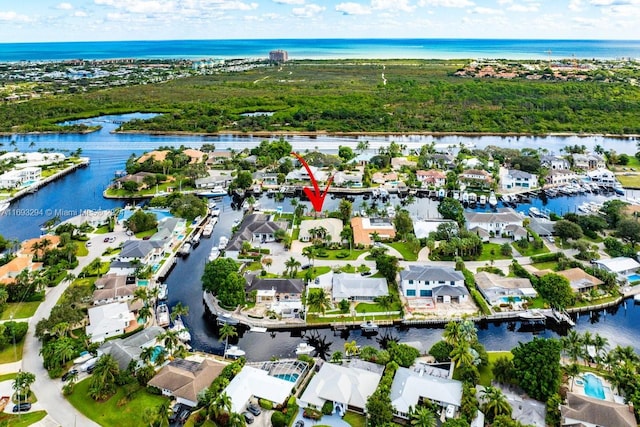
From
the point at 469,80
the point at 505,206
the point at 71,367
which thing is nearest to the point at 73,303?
the point at 71,367

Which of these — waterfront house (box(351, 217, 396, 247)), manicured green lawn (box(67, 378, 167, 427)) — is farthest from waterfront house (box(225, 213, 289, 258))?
manicured green lawn (box(67, 378, 167, 427))

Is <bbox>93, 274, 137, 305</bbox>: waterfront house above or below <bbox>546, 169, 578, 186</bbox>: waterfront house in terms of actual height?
below

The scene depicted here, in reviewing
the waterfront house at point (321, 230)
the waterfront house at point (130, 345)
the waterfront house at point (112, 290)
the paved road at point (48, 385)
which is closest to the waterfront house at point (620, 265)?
the waterfront house at point (321, 230)

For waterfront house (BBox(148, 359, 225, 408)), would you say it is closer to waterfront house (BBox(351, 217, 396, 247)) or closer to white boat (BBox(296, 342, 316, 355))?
white boat (BBox(296, 342, 316, 355))

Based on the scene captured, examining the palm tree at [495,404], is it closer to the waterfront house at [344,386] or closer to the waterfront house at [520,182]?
the waterfront house at [344,386]

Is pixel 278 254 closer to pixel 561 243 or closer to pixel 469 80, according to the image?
pixel 561 243

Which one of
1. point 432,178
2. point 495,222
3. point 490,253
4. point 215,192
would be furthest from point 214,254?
point 432,178
